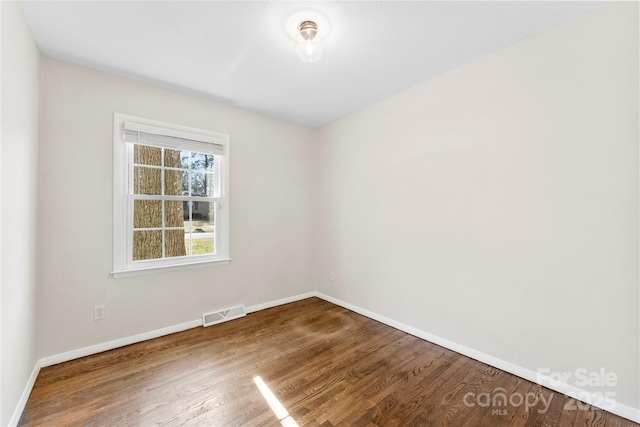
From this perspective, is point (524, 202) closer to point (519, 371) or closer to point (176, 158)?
point (519, 371)

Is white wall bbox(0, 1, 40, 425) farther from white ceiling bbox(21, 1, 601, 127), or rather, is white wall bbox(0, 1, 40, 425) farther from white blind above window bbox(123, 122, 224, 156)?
white blind above window bbox(123, 122, 224, 156)

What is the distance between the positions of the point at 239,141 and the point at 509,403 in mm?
3377

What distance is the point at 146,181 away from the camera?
2.67m

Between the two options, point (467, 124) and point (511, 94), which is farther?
point (467, 124)

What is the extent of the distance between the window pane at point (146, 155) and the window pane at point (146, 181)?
0.06 metres

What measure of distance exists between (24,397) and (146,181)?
1783 millimetres

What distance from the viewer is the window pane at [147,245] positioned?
2598 mm

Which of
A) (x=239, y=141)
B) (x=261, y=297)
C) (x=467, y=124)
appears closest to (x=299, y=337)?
(x=261, y=297)

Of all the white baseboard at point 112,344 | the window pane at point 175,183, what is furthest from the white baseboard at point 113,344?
the window pane at point 175,183

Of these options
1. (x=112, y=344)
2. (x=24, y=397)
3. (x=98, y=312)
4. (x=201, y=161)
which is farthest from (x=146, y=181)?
(x=24, y=397)

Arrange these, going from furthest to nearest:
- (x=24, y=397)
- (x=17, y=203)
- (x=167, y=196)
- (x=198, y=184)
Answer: (x=198, y=184)
(x=167, y=196)
(x=24, y=397)
(x=17, y=203)

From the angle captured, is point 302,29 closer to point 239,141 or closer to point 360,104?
point 360,104

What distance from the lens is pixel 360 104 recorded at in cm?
314

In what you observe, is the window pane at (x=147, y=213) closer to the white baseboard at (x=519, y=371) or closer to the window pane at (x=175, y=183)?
the window pane at (x=175, y=183)
